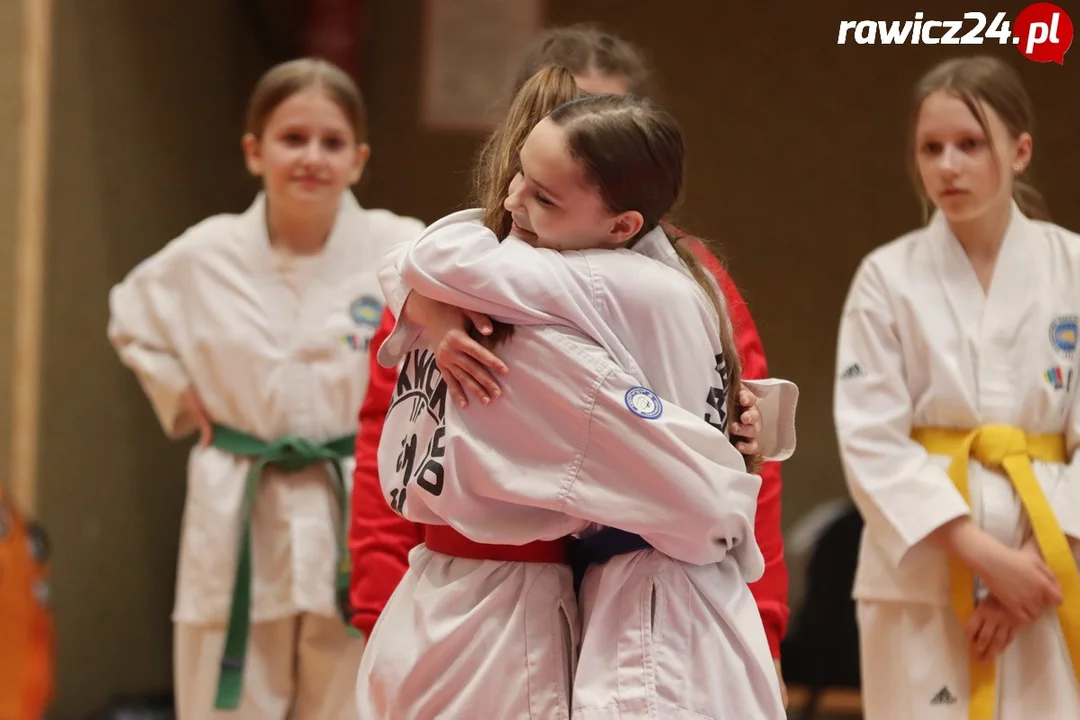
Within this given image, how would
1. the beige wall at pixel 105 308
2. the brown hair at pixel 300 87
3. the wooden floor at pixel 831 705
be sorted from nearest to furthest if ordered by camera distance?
the brown hair at pixel 300 87 → the beige wall at pixel 105 308 → the wooden floor at pixel 831 705

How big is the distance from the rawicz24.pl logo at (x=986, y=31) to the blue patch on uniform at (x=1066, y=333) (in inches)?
16.5

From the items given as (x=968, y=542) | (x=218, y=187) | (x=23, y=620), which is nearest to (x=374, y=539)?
(x=968, y=542)

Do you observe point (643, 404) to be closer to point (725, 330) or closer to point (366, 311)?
point (725, 330)

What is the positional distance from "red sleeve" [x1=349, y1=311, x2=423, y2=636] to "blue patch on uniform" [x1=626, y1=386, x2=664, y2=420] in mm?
515

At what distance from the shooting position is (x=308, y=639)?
7.14ft

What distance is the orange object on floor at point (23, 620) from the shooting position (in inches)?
119

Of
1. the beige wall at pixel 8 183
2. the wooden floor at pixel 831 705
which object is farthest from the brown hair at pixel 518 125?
the wooden floor at pixel 831 705

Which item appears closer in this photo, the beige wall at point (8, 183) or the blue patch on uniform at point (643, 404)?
the blue patch on uniform at point (643, 404)

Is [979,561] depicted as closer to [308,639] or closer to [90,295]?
[308,639]

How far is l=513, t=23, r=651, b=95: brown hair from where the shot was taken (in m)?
1.78

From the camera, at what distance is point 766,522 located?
161 centimetres

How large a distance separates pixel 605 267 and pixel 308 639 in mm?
1217

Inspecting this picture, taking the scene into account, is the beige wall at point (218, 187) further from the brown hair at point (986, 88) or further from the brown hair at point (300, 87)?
the brown hair at point (300, 87)

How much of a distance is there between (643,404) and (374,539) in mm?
610
